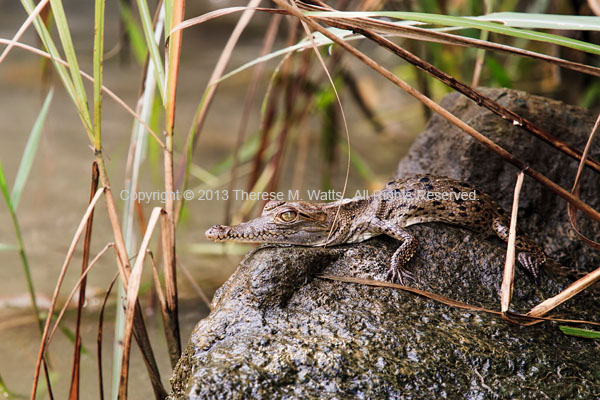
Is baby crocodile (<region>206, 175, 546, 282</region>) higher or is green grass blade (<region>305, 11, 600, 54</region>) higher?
green grass blade (<region>305, 11, 600, 54</region>)

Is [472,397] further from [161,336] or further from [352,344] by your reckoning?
[161,336]

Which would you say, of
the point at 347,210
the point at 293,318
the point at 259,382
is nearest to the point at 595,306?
the point at 347,210

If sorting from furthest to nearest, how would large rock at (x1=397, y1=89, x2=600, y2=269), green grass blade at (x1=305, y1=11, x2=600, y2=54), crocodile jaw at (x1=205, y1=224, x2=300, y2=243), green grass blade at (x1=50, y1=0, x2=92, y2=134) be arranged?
large rock at (x1=397, y1=89, x2=600, y2=269) → crocodile jaw at (x1=205, y1=224, x2=300, y2=243) → green grass blade at (x1=50, y1=0, x2=92, y2=134) → green grass blade at (x1=305, y1=11, x2=600, y2=54)

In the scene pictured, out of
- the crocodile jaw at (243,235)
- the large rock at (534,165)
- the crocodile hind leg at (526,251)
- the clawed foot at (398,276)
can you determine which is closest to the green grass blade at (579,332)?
the crocodile hind leg at (526,251)

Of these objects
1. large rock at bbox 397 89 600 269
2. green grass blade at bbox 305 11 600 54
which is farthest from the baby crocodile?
green grass blade at bbox 305 11 600 54

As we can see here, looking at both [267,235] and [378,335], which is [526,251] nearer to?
[378,335]

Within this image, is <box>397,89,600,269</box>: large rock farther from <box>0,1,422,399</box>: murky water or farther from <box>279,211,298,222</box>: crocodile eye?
<box>0,1,422,399</box>: murky water

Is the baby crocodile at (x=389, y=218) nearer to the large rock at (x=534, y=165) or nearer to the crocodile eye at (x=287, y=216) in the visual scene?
the crocodile eye at (x=287, y=216)

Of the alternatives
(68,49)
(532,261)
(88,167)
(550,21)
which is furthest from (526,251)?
(88,167)
